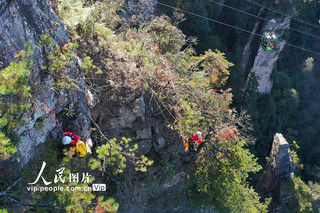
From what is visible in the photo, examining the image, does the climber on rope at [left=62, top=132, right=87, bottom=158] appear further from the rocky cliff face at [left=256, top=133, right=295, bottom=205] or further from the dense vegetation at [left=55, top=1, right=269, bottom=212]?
the rocky cliff face at [left=256, top=133, right=295, bottom=205]

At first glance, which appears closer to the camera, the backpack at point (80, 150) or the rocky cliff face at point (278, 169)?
the backpack at point (80, 150)

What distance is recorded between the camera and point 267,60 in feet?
64.4

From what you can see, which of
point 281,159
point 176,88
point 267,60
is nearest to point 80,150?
point 176,88

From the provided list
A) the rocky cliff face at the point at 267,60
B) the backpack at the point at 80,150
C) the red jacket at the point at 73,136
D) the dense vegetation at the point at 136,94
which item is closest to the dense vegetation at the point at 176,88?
the dense vegetation at the point at 136,94

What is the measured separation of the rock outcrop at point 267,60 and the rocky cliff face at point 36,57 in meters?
16.5

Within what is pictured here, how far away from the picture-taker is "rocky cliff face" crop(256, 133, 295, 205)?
44.4 ft

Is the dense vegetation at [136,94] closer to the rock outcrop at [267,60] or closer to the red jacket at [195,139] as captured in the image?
the red jacket at [195,139]

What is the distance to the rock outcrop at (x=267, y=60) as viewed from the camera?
1781 centimetres

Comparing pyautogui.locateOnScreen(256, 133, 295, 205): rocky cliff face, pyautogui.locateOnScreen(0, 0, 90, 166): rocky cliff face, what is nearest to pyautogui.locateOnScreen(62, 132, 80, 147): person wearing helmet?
pyautogui.locateOnScreen(0, 0, 90, 166): rocky cliff face

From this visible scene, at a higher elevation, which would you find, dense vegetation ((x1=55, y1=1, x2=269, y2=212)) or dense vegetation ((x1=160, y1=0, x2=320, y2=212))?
dense vegetation ((x1=55, y1=1, x2=269, y2=212))

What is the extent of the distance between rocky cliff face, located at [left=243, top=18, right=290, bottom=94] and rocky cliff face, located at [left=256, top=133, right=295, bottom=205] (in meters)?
7.36

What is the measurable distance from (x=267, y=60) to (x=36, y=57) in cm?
1870

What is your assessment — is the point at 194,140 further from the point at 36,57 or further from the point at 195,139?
the point at 36,57

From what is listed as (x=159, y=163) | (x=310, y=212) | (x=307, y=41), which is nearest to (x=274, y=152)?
(x=310, y=212)
